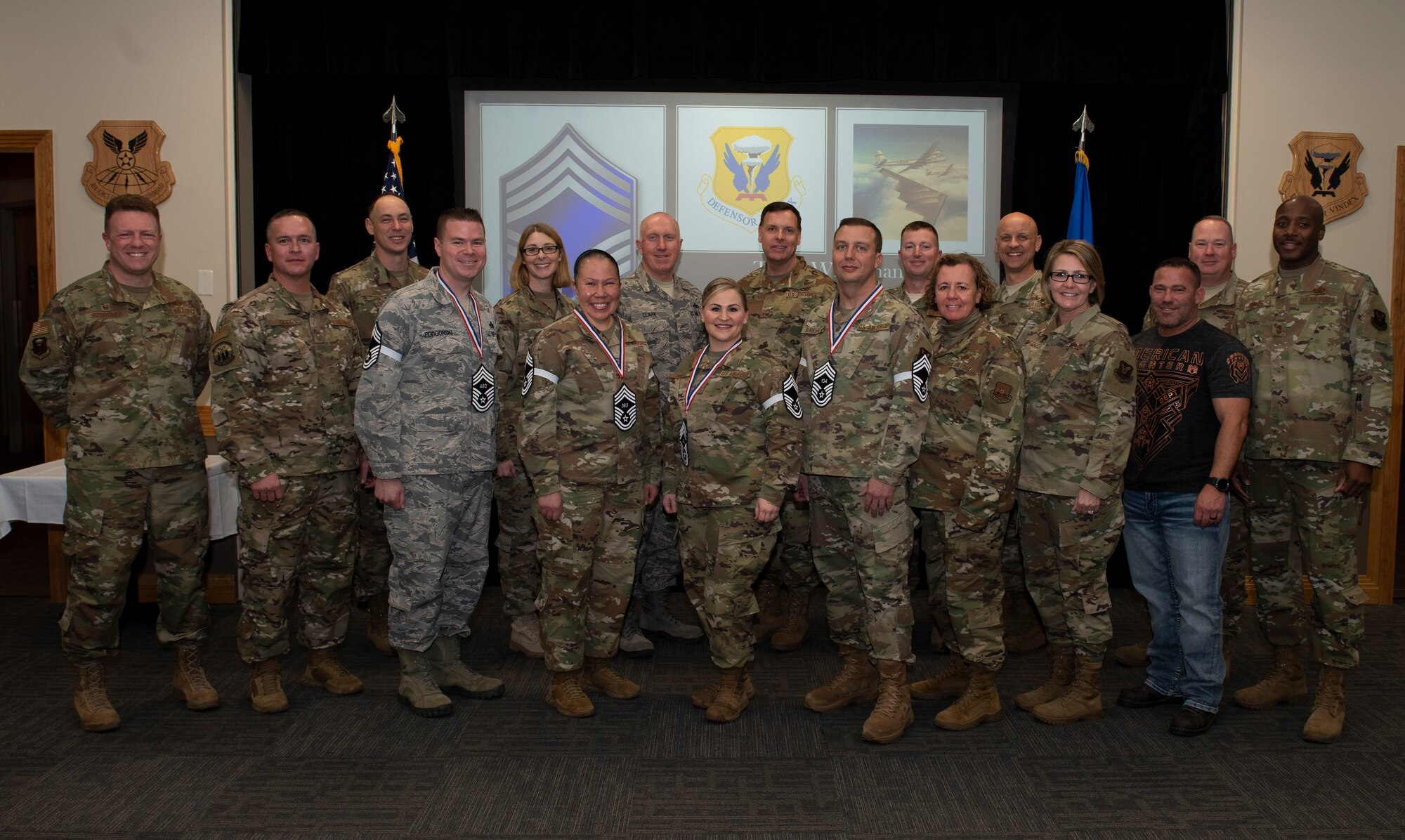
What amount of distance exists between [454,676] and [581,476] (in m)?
0.99

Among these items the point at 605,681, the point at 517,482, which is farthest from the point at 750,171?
the point at 605,681

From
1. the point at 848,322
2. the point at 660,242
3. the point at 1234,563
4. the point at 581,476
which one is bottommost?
the point at 1234,563

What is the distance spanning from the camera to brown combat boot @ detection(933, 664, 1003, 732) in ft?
10.7

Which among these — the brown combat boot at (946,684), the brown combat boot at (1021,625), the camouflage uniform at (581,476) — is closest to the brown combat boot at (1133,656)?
the brown combat boot at (1021,625)

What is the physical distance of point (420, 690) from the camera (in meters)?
3.42

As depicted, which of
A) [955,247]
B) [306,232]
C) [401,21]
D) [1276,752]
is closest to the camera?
[1276,752]

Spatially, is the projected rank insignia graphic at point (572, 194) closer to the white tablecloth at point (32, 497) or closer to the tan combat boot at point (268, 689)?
the white tablecloth at point (32, 497)

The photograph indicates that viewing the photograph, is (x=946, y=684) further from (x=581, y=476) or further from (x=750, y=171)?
(x=750, y=171)

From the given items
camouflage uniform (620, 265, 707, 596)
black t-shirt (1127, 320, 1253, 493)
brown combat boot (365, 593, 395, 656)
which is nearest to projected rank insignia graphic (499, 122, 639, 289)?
camouflage uniform (620, 265, 707, 596)

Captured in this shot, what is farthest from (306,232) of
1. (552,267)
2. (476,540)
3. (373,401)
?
(476,540)

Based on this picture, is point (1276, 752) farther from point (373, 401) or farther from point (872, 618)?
point (373, 401)

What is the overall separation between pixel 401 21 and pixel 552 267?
2.07 meters

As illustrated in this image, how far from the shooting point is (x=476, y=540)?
3.50m

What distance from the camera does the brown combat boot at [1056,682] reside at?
3.44m
